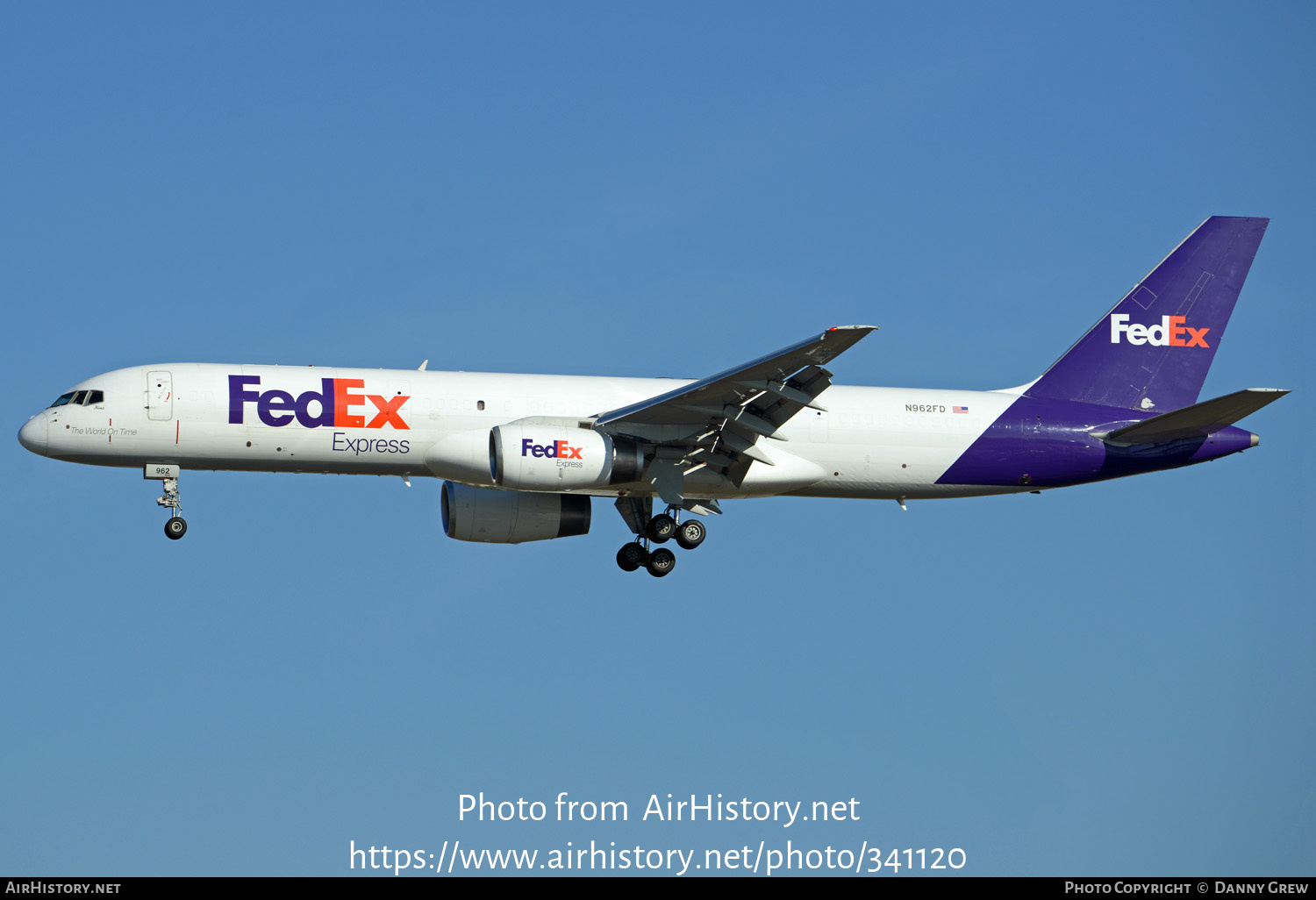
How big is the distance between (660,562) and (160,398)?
40.9 ft

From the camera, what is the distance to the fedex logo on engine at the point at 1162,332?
39688mm

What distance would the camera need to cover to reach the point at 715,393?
1314 inches

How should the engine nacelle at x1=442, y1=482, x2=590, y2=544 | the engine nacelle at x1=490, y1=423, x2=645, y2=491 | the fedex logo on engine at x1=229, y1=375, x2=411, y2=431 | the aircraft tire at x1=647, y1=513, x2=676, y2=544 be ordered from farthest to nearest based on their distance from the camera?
the engine nacelle at x1=442, y1=482, x2=590, y2=544, the aircraft tire at x1=647, y1=513, x2=676, y2=544, the fedex logo on engine at x1=229, y1=375, x2=411, y2=431, the engine nacelle at x1=490, y1=423, x2=645, y2=491

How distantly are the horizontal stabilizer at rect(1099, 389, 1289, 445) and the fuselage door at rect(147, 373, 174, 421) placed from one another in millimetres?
22529

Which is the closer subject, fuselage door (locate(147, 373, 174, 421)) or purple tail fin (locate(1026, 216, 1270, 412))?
fuselage door (locate(147, 373, 174, 421))

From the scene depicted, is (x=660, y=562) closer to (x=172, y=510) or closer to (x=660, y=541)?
(x=660, y=541)

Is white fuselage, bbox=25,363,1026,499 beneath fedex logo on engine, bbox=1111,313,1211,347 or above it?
beneath

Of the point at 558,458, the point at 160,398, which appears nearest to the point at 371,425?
the point at 558,458

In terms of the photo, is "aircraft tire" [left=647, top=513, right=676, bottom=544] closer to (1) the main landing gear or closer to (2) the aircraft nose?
(1) the main landing gear

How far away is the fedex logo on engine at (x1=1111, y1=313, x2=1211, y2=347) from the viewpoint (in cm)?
3969

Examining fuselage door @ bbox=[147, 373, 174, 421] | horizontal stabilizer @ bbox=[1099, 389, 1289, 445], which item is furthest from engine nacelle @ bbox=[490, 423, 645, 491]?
horizontal stabilizer @ bbox=[1099, 389, 1289, 445]

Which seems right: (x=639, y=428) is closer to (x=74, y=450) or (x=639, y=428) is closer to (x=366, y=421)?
(x=366, y=421)

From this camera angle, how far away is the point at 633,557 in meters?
37.7

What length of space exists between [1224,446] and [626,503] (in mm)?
14958
